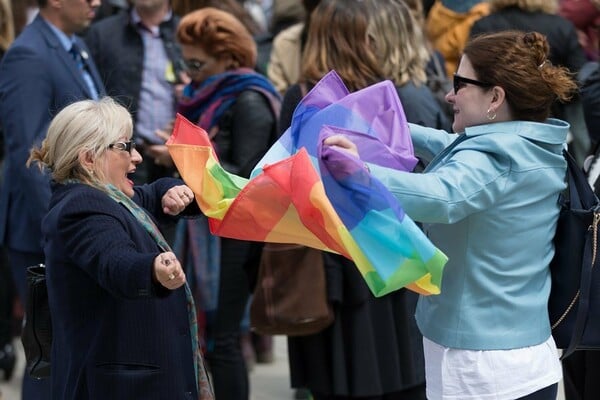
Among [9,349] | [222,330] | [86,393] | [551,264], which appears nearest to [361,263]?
[551,264]

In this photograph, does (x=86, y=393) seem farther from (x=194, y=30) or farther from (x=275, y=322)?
(x=194, y=30)

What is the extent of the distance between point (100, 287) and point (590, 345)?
1419 millimetres

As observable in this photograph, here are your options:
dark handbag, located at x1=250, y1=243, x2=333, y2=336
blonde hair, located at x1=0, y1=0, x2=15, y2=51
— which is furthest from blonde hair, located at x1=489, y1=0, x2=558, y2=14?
blonde hair, located at x1=0, y1=0, x2=15, y2=51

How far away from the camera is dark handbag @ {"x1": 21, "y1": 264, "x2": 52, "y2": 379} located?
3691 mm

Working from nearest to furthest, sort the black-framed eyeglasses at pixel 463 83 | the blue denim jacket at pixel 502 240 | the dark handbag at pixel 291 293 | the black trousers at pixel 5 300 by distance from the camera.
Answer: the blue denim jacket at pixel 502 240, the black-framed eyeglasses at pixel 463 83, the dark handbag at pixel 291 293, the black trousers at pixel 5 300

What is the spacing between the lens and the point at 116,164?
11.5 ft

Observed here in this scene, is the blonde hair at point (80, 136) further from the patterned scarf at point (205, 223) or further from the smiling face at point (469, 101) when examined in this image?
the patterned scarf at point (205, 223)

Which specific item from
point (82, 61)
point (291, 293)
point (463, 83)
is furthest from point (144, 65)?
point (463, 83)

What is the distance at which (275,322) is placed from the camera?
4676 millimetres

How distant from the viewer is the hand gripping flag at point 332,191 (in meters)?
2.90

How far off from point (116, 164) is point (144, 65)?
272cm

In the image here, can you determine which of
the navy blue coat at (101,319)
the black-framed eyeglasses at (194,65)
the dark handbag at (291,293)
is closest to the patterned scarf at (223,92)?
the black-framed eyeglasses at (194,65)

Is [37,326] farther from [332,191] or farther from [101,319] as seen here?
[332,191]

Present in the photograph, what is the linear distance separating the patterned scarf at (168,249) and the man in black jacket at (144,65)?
7.56 feet
